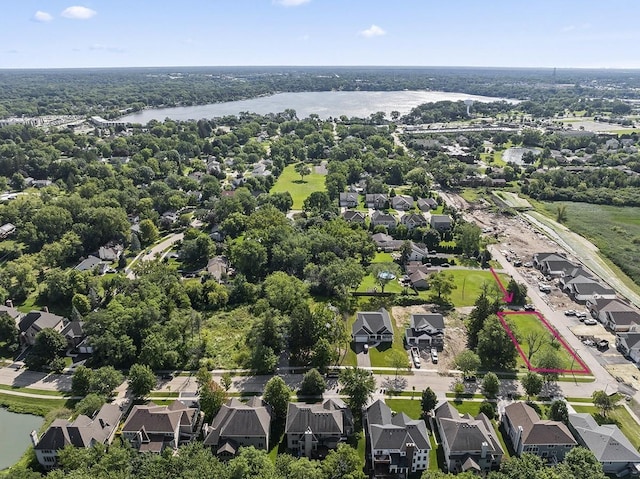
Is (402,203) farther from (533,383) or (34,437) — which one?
(34,437)

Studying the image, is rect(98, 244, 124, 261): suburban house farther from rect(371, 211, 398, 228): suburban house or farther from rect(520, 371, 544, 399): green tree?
rect(520, 371, 544, 399): green tree

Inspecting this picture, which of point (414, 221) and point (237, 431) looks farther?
point (414, 221)

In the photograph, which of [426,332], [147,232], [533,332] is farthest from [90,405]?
[533,332]

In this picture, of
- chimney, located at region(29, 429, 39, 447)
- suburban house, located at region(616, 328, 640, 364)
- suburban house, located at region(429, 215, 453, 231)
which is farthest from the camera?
suburban house, located at region(429, 215, 453, 231)

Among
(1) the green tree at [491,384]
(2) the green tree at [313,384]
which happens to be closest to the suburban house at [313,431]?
(2) the green tree at [313,384]

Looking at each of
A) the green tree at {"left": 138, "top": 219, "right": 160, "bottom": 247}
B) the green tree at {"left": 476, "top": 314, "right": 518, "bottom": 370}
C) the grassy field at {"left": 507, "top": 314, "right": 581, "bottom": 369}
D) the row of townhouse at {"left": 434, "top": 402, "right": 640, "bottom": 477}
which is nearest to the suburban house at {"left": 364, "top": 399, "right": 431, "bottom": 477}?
the row of townhouse at {"left": 434, "top": 402, "right": 640, "bottom": 477}

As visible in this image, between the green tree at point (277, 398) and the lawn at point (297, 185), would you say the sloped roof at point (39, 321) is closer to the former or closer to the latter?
the green tree at point (277, 398)

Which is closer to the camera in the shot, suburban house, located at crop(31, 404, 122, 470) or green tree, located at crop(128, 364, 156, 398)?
suburban house, located at crop(31, 404, 122, 470)
